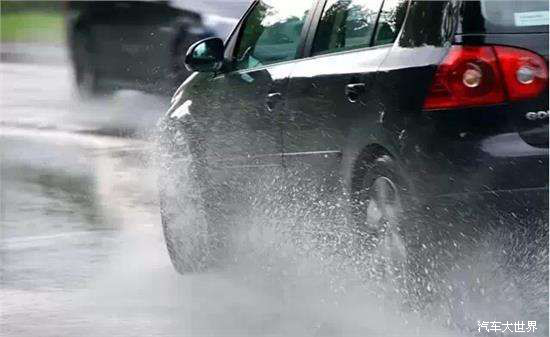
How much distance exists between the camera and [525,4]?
16.1ft

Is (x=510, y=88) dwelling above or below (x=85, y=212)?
above

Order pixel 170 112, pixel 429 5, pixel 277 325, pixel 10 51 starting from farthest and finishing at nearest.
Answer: pixel 10 51
pixel 170 112
pixel 277 325
pixel 429 5

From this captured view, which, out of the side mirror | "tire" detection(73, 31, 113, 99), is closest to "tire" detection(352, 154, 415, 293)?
the side mirror

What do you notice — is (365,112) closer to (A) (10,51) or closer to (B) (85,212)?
(B) (85,212)

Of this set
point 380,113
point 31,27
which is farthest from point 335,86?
point 31,27

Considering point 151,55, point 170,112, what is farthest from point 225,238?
point 151,55

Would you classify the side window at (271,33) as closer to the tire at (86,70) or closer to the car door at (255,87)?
the car door at (255,87)

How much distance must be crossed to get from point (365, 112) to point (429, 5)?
0.50m

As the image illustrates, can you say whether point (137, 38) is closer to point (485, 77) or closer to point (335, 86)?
point (335, 86)

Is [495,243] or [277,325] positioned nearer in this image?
[495,243]

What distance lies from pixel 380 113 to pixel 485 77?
1.65 ft

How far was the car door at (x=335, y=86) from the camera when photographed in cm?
539

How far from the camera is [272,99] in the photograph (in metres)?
6.24

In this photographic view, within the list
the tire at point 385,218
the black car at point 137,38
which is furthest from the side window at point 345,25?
the black car at point 137,38
